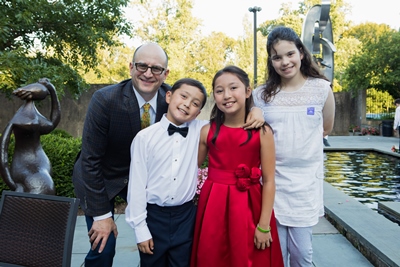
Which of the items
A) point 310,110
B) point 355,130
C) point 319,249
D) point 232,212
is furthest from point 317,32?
point 232,212

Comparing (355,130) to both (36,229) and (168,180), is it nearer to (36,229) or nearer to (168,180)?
(168,180)

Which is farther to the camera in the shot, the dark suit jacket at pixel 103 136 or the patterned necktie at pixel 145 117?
the patterned necktie at pixel 145 117

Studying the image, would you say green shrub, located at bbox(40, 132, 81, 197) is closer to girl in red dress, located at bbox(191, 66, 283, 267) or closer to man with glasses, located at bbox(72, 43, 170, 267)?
man with glasses, located at bbox(72, 43, 170, 267)

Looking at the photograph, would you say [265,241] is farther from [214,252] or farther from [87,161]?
[87,161]

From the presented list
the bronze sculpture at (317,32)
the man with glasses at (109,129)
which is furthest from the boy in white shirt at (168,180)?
the bronze sculpture at (317,32)

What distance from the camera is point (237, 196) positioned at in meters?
2.26

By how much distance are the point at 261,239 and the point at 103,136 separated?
3.81ft

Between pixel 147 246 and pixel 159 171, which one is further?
pixel 159 171

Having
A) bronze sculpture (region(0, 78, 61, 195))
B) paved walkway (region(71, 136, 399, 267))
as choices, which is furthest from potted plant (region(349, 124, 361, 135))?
bronze sculpture (region(0, 78, 61, 195))

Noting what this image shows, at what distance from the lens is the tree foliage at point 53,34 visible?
6.87 meters

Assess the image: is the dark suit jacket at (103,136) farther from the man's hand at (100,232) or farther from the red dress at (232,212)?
the red dress at (232,212)

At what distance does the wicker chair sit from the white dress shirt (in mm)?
352

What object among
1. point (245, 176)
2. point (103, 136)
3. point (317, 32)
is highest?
point (317, 32)

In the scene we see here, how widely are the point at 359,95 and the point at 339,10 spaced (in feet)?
37.8
